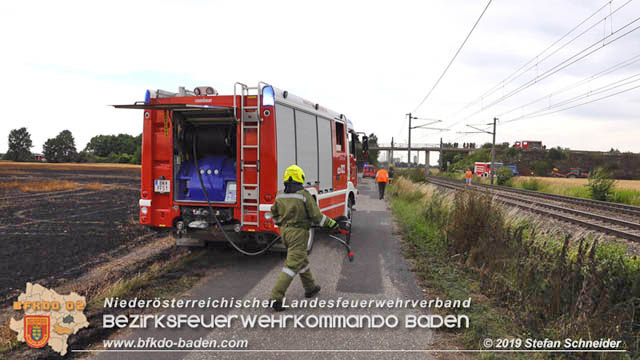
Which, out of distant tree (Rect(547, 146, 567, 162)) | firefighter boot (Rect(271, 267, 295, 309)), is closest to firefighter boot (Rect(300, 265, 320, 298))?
firefighter boot (Rect(271, 267, 295, 309))

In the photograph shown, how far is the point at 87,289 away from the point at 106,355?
2.12m

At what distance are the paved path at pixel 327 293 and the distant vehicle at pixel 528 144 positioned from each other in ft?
296

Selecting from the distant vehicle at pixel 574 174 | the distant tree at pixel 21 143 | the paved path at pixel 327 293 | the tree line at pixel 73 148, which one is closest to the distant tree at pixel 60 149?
the tree line at pixel 73 148

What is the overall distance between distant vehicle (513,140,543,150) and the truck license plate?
9447cm

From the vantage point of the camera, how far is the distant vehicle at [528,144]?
88.4 metres

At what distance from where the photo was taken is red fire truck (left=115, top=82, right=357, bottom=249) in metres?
6.48

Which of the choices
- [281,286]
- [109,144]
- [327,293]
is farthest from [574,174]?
[109,144]

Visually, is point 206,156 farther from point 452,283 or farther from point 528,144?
point 528,144

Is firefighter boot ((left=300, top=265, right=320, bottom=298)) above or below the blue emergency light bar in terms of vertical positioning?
below

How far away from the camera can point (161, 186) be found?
22.8 ft

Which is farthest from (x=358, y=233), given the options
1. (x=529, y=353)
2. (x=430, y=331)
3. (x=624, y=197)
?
(x=624, y=197)

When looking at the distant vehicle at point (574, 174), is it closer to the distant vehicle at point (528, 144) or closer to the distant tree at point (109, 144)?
the distant vehicle at point (528, 144)

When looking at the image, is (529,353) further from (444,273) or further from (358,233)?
(358,233)

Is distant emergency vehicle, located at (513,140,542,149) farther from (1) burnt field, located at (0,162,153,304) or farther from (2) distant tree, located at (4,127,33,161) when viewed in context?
(2) distant tree, located at (4,127,33,161)
